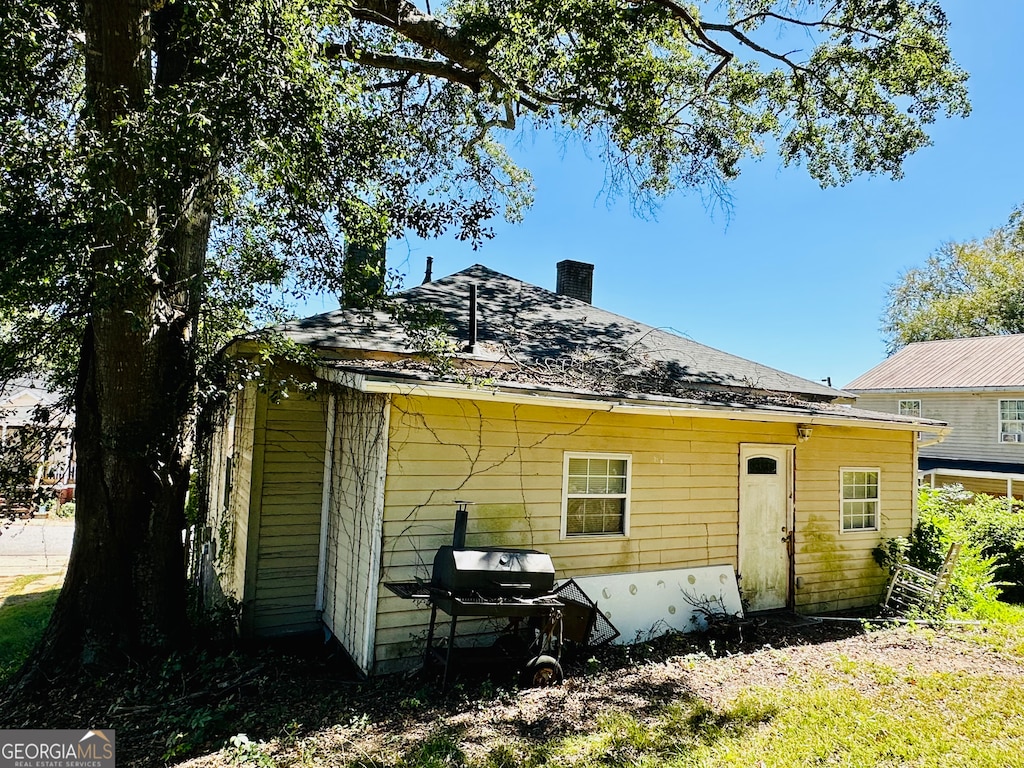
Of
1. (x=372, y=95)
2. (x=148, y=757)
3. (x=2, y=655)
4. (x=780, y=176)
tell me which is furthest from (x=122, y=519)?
(x=780, y=176)

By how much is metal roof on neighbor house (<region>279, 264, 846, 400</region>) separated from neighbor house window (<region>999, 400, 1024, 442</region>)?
497 inches

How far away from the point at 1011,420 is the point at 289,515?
21.8 meters

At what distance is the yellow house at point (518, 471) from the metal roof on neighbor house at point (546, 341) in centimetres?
5

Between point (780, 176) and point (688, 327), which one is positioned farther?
point (780, 176)

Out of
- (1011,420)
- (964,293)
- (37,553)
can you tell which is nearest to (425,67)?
(37,553)

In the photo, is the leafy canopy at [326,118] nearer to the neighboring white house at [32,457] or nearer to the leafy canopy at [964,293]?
the neighboring white house at [32,457]

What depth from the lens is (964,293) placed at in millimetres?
34969

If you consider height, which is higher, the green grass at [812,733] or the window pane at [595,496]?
the window pane at [595,496]

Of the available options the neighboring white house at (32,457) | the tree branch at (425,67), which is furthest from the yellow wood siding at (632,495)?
the tree branch at (425,67)

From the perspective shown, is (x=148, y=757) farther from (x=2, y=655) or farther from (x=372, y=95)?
(x=372, y=95)

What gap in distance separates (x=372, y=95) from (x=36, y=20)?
4083 mm

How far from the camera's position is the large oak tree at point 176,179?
184 inches

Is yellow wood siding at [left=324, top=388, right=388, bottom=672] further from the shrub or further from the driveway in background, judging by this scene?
the shrub

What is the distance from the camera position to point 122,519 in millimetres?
5773
